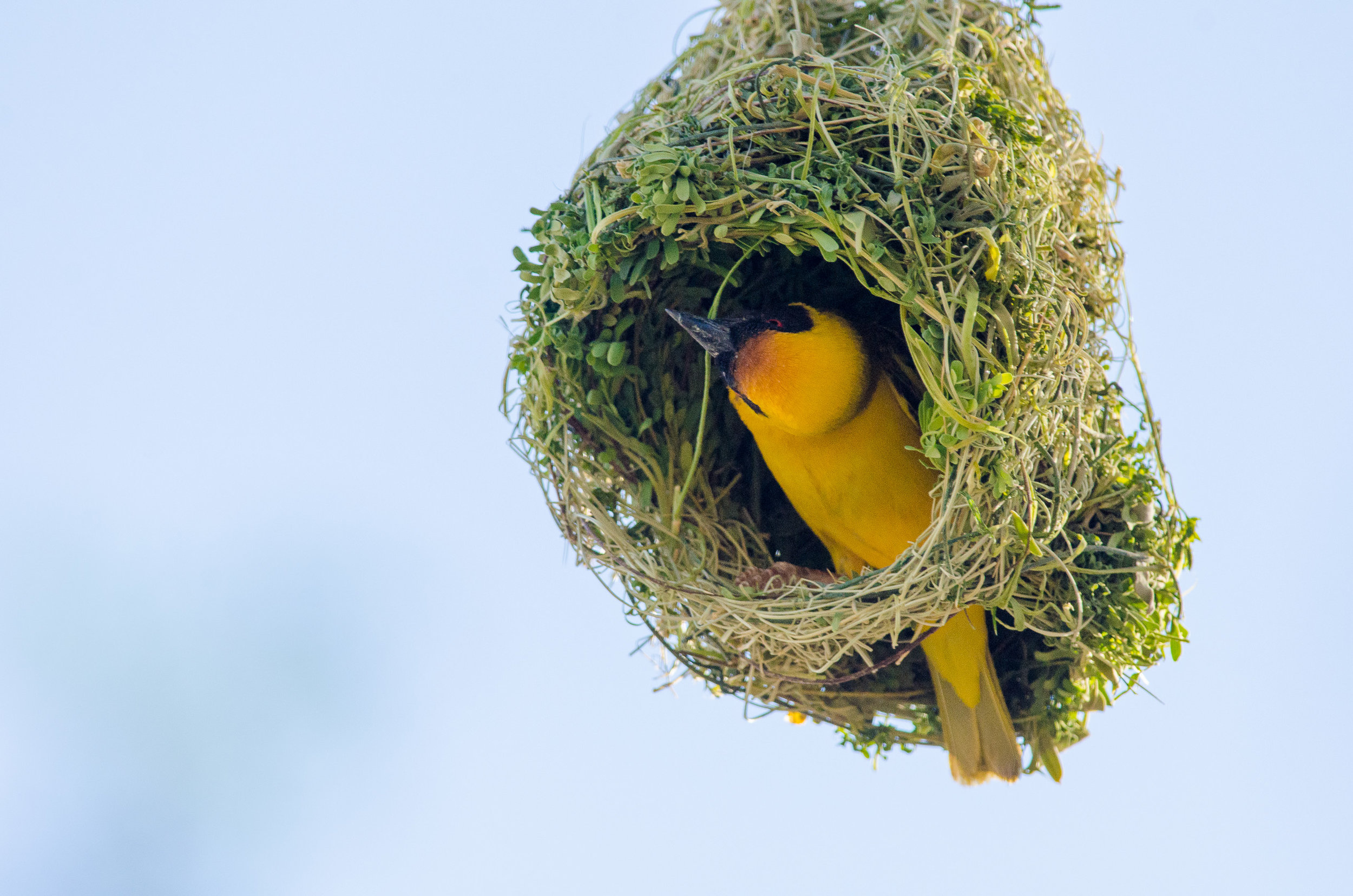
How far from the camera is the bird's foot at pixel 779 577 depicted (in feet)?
5.90

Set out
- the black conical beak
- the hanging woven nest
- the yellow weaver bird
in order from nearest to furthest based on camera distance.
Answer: the hanging woven nest → the black conical beak → the yellow weaver bird

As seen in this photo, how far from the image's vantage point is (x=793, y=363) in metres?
1.82

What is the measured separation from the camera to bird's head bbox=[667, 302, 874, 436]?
1778 millimetres

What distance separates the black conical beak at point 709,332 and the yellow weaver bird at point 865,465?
0.07 metres

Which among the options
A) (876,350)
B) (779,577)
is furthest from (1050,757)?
(876,350)

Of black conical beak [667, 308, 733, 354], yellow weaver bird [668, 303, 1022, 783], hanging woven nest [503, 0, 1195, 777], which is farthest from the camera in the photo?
yellow weaver bird [668, 303, 1022, 783]

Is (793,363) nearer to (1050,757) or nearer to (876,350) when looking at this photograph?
(876,350)

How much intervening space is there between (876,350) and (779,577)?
42 centimetres

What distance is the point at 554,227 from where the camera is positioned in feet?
5.57

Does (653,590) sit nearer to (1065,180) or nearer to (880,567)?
(880,567)

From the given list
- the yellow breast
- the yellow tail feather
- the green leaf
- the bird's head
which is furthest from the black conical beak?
the green leaf

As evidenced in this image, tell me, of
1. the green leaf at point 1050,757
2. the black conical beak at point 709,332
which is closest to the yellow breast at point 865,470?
the black conical beak at point 709,332

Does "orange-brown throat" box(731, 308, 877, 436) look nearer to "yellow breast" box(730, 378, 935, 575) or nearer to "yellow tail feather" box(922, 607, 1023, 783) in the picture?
"yellow breast" box(730, 378, 935, 575)

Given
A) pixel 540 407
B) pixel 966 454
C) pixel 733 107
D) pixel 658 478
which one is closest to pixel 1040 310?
pixel 966 454
